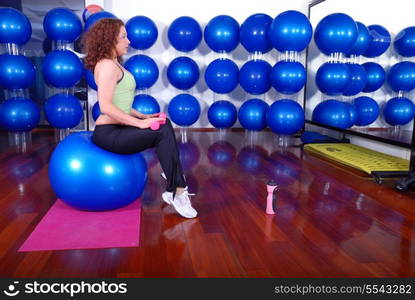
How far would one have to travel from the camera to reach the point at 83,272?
1.66 meters

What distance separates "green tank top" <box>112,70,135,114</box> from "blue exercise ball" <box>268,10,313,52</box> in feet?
8.29

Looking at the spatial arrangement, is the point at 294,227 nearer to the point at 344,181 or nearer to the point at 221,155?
the point at 344,181

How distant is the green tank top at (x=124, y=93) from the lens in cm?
230

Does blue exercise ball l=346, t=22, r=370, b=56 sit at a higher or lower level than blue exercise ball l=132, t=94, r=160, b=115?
higher

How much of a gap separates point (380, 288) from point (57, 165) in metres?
1.86

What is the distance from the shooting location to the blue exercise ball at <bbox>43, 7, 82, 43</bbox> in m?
4.47

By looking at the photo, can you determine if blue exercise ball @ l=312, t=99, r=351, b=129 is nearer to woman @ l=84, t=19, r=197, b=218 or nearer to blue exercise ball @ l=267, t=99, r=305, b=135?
blue exercise ball @ l=267, t=99, r=305, b=135

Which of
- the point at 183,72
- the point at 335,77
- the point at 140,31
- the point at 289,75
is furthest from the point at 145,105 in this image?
the point at 335,77

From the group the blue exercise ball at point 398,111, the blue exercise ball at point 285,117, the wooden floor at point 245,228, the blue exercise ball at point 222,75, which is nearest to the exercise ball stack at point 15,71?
the wooden floor at point 245,228

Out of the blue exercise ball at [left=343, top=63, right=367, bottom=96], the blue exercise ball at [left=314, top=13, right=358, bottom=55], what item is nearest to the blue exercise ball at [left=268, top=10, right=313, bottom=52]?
the blue exercise ball at [left=314, top=13, right=358, bottom=55]

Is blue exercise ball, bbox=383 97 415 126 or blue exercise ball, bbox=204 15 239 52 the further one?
blue exercise ball, bbox=204 15 239 52

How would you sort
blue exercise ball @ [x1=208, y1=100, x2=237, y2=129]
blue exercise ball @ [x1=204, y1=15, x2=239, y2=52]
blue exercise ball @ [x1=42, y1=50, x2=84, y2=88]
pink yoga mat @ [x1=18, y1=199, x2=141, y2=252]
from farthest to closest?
blue exercise ball @ [x1=208, y1=100, x2=237, y2=129]
blue exercise ball @ [x1=204, y1=15, x2=239, y2=52]
blue exercise ball @ [x1=42, y1=50, x2=84, y2=88]
pink yoga mat @ [x1=18, y1=199, x2=141, y2=252]

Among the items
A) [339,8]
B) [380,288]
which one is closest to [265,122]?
[339,8]

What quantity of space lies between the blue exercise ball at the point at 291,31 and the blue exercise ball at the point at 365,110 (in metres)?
0.97
